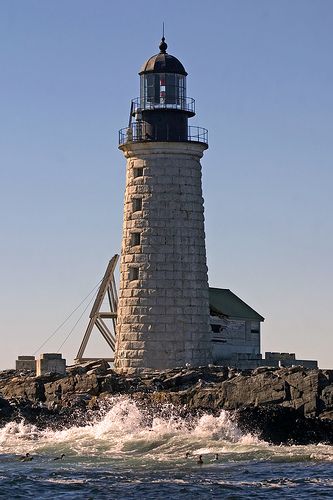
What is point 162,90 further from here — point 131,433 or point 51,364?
point 131,433

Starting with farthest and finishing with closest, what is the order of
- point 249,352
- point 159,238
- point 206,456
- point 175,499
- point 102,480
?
1. point 249,352
2. point 159,238
3. point 206,456
4. point 102,480
5. point 175,499

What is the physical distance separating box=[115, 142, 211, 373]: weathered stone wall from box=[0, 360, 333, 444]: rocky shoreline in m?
1.40

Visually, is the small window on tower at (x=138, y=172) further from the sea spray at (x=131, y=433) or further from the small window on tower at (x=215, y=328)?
the sea spray at (x=131, y=433)

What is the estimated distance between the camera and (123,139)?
A: 170 ft

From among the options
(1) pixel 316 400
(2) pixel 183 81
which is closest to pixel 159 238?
(2) pixel 183 81

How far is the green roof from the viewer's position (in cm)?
5556

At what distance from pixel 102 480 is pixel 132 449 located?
5999 mm

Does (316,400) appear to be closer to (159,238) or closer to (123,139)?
(159,238)

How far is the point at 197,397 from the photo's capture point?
4294 cm

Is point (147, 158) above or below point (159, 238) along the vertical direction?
above

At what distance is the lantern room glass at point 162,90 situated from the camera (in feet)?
169

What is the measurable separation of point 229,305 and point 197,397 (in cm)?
1448

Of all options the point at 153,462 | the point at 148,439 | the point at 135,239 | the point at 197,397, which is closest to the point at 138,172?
the point at 135,239

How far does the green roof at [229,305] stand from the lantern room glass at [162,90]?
882 cm
